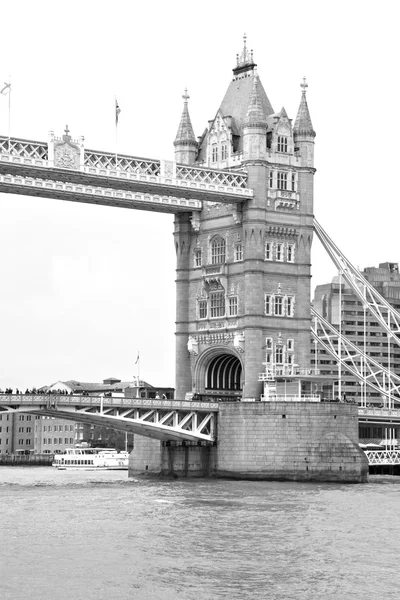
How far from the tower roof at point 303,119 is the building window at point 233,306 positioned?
50.4ft

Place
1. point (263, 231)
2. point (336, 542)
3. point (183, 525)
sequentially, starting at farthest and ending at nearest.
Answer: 1. point (263, 231)
2. point (183, 525)
3. point (336, 542)

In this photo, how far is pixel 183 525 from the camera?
254ft

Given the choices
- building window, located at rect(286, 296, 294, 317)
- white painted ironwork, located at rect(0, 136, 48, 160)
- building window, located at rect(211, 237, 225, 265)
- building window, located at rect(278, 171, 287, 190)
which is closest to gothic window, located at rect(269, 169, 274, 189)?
building window, located at rect(278, 171, 287, 190)

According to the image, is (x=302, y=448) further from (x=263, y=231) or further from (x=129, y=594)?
A: (x=129, y=594)

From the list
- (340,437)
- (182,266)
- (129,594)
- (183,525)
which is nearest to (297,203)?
(182,266)

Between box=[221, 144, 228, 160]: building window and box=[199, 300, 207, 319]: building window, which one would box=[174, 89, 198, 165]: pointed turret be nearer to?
box=[221, 144, 228, 160]: building window

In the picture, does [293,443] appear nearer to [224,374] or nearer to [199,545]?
[224,374]

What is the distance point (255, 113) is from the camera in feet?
400

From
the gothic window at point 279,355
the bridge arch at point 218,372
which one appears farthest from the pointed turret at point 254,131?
the bridge arch at point 218,372

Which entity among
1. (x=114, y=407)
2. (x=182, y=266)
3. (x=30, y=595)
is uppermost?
(x=182, y=266)

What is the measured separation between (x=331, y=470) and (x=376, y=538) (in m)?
39.9

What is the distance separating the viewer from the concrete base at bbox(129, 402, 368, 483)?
373 ft

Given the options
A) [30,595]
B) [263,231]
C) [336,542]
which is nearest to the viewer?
[30,595]

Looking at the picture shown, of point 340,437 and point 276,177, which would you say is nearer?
point 340,437
